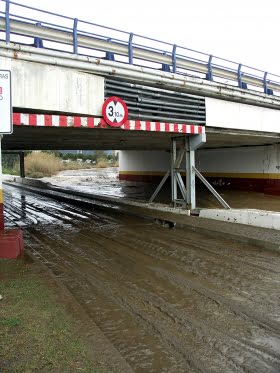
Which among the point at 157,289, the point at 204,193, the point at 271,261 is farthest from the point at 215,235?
the point at 204,193

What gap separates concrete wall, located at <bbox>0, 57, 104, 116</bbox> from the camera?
8.15 metres

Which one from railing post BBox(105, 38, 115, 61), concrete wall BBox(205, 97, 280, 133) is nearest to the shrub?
concrete wall BBox(205, 97, 280, 133)

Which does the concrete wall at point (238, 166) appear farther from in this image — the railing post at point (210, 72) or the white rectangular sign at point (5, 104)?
the white rectangular sign at point (5, 104)

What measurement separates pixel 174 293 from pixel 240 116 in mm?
10587

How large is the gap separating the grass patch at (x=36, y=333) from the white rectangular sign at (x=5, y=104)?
95.0 inches


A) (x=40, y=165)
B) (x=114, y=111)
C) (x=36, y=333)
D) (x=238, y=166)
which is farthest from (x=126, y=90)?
(x=40, y=165)

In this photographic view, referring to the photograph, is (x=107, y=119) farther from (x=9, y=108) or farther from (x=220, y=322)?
(x=220, y=322)

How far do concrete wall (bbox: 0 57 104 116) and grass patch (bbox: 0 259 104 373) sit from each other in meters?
4.36

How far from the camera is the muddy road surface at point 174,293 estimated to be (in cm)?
371

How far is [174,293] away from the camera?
5449 mm

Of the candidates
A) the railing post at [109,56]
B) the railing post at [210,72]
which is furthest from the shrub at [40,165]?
the railing post at [109,56]

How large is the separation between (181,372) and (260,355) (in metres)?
0.88

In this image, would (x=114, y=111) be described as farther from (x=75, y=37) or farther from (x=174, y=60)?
(x=174, y=60)

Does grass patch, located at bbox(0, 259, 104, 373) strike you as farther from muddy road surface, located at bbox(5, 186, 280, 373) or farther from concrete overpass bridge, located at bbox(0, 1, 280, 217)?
concrete overpass bridge, located at bbox(0, 1, 280, 217)
